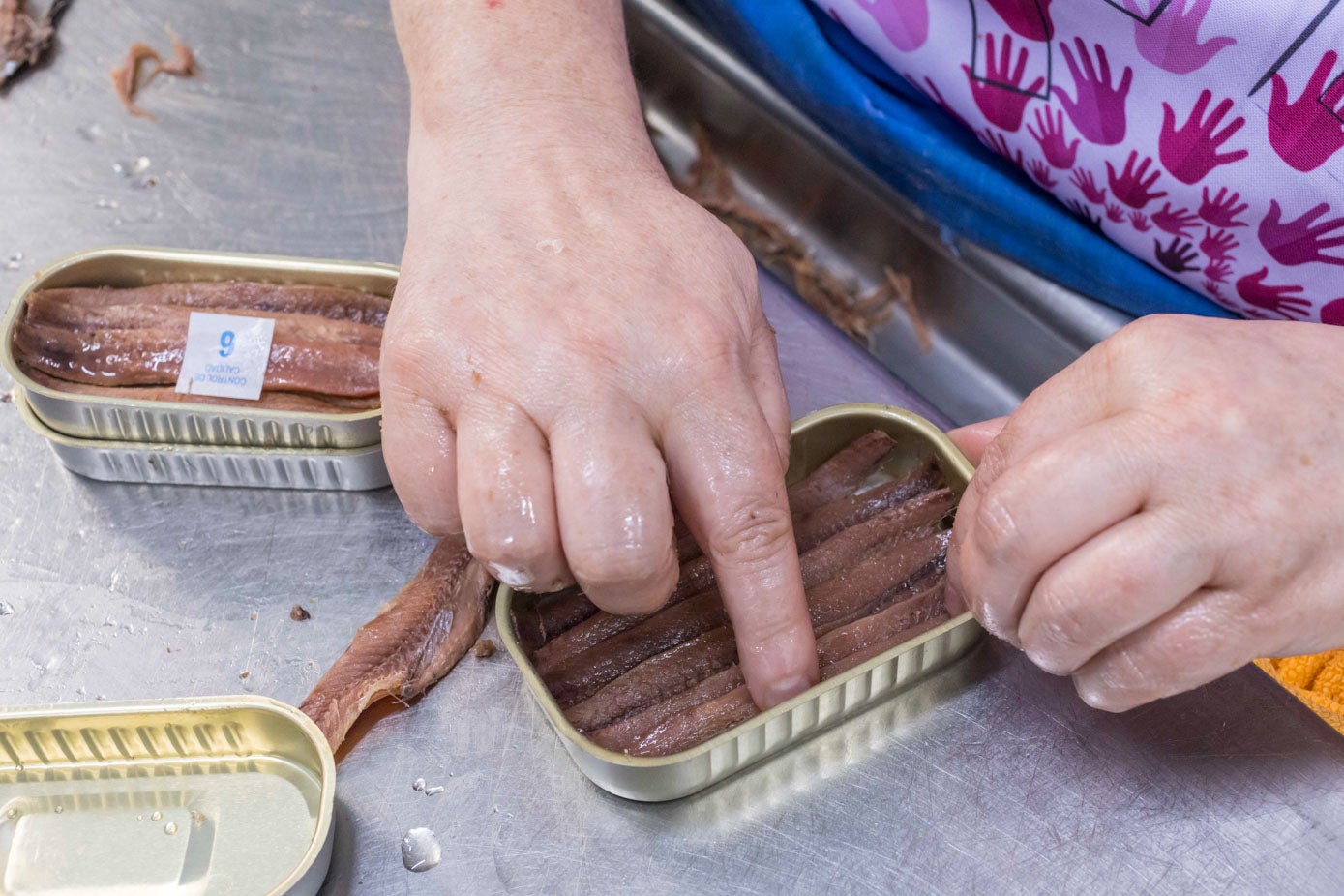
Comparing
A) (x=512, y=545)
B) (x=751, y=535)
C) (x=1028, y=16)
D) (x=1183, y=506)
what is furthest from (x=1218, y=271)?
(x=512, y=545)

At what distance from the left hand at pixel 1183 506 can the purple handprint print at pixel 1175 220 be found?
1.11ft

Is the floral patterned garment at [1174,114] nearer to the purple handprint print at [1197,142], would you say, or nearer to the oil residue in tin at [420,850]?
the purple handprint print at [1197,142]

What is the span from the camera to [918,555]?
181 cm

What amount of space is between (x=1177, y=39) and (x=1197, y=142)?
155mm

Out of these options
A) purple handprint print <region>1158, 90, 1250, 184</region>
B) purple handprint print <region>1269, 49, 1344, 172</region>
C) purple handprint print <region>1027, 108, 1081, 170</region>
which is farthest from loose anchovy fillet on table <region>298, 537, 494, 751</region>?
purple handprint print <region>1269, 49, 1344, 172</region>

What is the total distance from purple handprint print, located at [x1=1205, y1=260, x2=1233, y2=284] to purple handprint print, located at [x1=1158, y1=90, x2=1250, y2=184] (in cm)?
16

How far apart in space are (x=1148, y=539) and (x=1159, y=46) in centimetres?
71

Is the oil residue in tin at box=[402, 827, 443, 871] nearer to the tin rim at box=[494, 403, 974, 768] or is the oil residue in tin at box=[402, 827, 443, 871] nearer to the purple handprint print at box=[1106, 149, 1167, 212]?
the tin rim at box=[494, 403, 974, 768]

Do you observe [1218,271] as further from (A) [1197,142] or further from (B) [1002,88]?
(B) [1002,88]

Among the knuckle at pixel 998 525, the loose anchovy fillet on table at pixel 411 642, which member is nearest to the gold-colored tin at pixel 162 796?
the loose anchovy fillet on table at pixel 411 642

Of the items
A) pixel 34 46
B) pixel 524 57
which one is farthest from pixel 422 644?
pixel 34 46

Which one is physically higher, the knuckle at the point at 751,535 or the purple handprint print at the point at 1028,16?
the purple handprint print at the point at 1028,16

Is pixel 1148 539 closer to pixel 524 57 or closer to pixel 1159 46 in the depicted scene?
pixel 1159 46

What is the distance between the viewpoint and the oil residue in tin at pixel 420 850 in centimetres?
161
